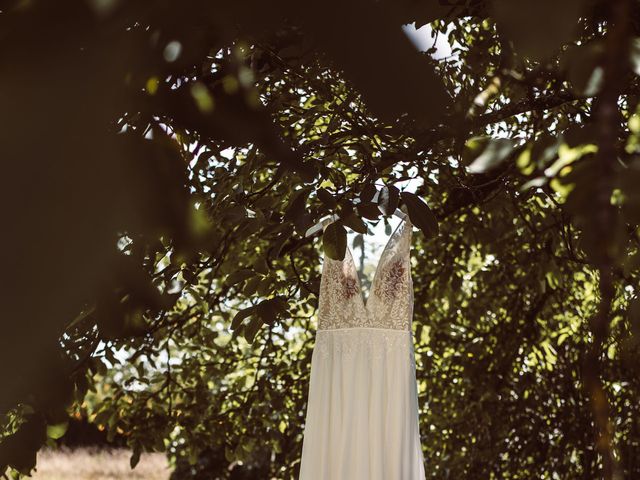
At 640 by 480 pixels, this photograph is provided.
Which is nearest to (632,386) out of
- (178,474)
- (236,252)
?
(236,252)

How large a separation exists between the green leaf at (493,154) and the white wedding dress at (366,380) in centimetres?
163

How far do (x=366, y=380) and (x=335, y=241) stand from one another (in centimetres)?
81

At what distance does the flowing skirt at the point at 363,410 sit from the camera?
87.8 inches

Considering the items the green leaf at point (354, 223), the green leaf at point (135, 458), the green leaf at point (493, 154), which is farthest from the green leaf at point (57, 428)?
the green leaf at point (135, 458)

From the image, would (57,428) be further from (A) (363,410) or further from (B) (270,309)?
(A) (363,410)

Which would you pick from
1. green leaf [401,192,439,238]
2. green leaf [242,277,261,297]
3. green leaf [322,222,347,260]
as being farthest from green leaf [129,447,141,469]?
green leaf [401,192,439,238]

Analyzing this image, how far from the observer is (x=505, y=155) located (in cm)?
61

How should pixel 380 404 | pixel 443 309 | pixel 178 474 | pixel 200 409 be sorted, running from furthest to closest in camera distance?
pixel 178 474 < pixel 443 309 < pixel 200 409 < pixel 380 404

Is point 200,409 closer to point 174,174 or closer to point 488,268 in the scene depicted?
point 488,268

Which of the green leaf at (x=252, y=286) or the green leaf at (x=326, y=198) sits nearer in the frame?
the green leaf at (x=326, y=198)

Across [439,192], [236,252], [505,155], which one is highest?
[439,192]

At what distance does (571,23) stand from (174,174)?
0.46 feet

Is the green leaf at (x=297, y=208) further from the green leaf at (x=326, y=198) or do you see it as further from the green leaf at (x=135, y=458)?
the green leaf at (x=135, y=458)

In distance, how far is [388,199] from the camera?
160 centimetres
